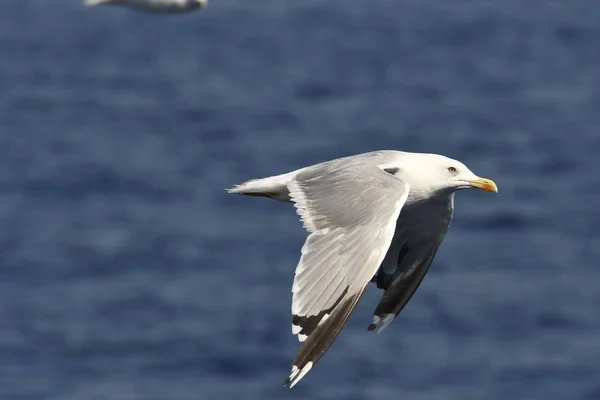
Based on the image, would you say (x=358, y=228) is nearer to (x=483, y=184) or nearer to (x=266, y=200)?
(x=483, y=184)

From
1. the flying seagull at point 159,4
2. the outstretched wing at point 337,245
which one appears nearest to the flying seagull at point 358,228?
the outstretched wing at point 337,245

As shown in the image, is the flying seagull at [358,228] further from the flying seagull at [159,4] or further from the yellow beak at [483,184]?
the flying seagull at [159,4]

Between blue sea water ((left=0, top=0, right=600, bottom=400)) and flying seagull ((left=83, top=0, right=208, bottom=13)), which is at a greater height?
flying seagull ((left=83, top=0, right=208, bottom=13))

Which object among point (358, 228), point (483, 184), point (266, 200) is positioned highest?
point (358, 228)

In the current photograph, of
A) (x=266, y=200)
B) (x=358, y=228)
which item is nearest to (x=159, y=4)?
(x=358, y=228)

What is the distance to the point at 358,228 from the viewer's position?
8883mm

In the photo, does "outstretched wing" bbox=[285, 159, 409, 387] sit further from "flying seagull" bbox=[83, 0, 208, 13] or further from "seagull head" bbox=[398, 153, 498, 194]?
"flying seagull" bbox=[83, 0, 208, 13]

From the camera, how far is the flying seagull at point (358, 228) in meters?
8.42

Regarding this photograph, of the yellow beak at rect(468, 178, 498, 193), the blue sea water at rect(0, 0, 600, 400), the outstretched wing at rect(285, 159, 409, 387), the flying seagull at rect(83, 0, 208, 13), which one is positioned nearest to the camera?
the outstretched wing at rect(285, 159, 409, 387)

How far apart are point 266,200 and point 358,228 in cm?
1749

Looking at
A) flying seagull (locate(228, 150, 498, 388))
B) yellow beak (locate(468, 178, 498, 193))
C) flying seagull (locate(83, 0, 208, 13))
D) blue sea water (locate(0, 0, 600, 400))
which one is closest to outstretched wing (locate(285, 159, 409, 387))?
flying seagull (locate(228, 150, 498, 388))

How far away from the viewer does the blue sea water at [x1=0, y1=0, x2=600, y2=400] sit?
20344mm

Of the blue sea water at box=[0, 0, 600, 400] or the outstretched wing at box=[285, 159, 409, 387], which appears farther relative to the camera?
the blue sea water at box=[0, 0, 600, 400]

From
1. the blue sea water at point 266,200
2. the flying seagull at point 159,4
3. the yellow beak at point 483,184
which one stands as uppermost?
the flying seagull at point 159,4
